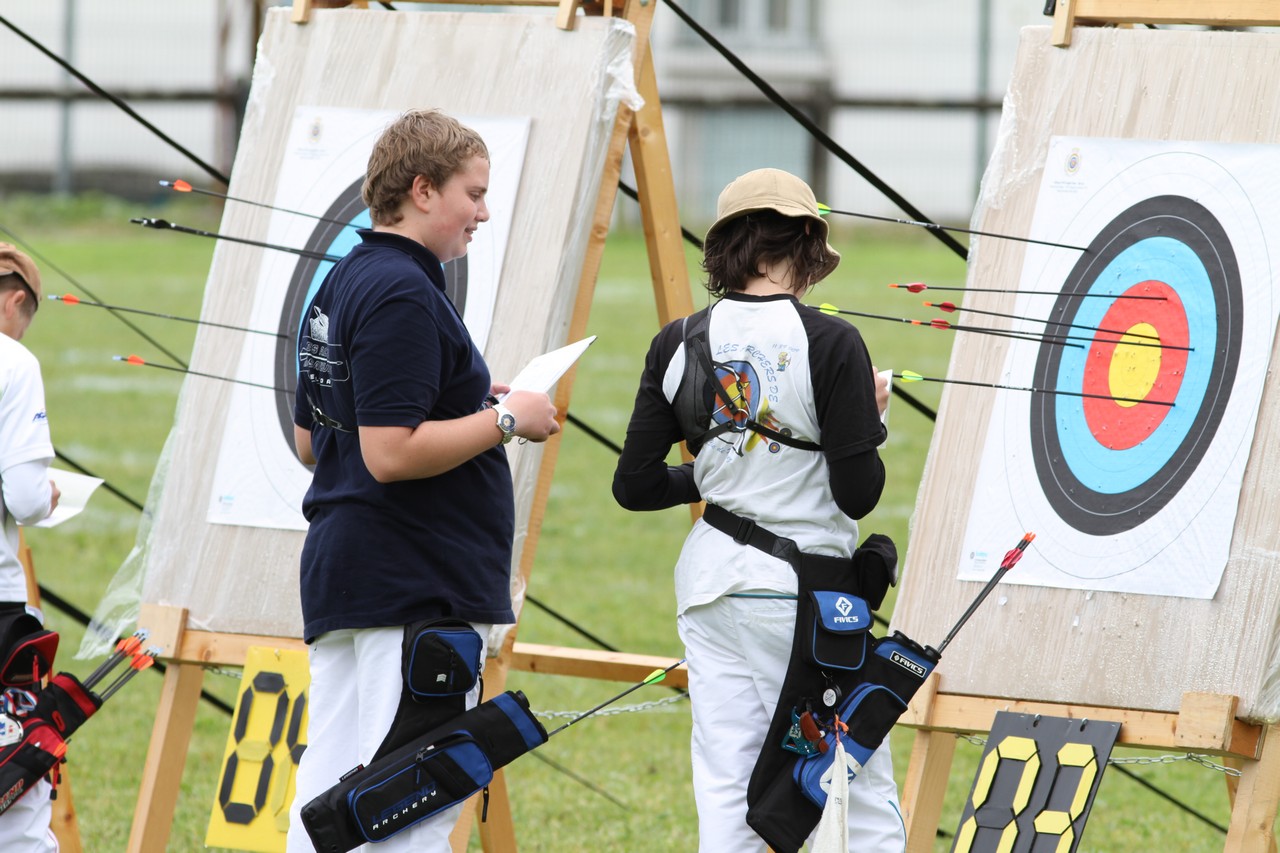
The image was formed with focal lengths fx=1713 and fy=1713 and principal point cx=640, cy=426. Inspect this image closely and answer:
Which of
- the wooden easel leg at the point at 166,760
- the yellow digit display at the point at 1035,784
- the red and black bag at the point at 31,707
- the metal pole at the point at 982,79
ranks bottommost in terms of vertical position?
the wooden easel leg at the point at 166,760

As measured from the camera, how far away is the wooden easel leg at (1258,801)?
8.36 ft

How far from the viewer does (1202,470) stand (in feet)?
9.07

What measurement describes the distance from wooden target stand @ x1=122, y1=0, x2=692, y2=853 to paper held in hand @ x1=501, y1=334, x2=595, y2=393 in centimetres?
59

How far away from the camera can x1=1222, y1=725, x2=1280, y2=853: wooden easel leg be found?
100 inches

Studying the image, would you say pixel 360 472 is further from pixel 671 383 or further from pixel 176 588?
pixel 176 588

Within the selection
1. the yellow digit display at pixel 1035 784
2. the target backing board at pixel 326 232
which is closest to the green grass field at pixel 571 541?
the target backing board at pixel 326 232

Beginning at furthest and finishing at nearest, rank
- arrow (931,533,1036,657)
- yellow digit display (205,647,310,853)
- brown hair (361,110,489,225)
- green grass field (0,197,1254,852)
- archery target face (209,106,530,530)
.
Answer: green grass field (0,197,1254,852) < archery target face (209,106,530,530) < yellow digit display (205,647,310,853) < arrow (931,533,1036,657) < brown hair (361,110,489,225)

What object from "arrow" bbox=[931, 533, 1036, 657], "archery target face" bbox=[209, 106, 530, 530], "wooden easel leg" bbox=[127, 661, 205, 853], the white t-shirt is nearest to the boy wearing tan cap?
"arrow" bbox=[931, 533, 1036, 657]

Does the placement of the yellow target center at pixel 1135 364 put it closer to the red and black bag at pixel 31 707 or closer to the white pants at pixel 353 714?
the white pants at pixel 353 714

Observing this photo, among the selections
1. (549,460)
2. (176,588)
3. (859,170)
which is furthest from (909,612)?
(176,588)

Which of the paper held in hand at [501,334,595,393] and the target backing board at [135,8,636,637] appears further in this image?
the target backing board at [135,8,636,637]

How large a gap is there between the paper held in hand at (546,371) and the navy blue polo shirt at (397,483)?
0.05 meters

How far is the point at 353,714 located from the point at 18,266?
3.34 feet

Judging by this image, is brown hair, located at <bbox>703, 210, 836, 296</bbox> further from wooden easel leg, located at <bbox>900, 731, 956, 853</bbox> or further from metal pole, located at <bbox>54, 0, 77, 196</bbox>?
metal pole, located at <bbox>54, 0, 77, 196</bbox>
